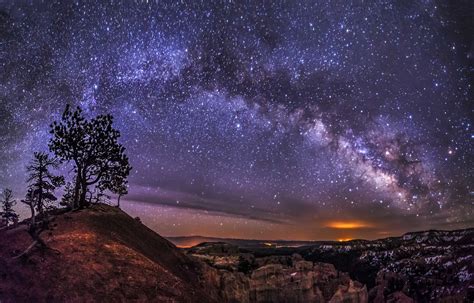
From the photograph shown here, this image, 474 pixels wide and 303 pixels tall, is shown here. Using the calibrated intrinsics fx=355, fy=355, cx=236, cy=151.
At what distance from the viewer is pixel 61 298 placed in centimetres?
2584

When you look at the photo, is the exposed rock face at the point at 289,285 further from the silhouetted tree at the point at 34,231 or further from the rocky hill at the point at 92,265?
the silhouetted tree at the point at 34,231

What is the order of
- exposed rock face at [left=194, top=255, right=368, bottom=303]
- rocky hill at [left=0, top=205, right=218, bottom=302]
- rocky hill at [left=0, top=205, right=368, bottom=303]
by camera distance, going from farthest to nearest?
exposed rock face at [left=194, top=255, right=368, bottom=303]
rocky hill at [left=0, top=205, right=368, bottom=303]
rocky hill at [left=0, top=205, right=218, bottom=302]

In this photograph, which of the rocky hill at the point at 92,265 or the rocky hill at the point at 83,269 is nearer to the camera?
the rocky hill at the point at 83,269

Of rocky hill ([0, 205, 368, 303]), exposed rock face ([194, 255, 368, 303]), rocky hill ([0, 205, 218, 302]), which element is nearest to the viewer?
rocky hill ([0, 205, 218, 302])

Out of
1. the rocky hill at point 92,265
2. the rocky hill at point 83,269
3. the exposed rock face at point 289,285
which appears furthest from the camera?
the exposed rock face at point 289,285

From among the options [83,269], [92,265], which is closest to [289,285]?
[92,265]

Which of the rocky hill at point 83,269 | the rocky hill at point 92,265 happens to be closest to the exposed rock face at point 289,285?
the rocky hill at point 92,265

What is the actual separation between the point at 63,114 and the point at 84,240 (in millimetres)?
15303

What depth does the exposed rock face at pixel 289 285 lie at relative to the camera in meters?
80.6

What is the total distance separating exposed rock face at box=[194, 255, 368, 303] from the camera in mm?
80562

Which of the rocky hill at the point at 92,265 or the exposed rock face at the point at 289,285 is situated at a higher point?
the rocky hill at the point at 92,265

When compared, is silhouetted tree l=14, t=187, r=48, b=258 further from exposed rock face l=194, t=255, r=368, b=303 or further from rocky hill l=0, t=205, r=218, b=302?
exposed rock face l=194, t=255, r=368, b=303

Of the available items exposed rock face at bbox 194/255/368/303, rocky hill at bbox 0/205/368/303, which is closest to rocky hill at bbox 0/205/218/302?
rocky hill at bbox 0/205/368/303

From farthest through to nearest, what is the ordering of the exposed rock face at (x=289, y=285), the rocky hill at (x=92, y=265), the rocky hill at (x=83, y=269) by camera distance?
the exposed rock face at (x=289, y=285), the rocky hill at (x=92, y=265), the rocky hill at (x=83, y=269)
